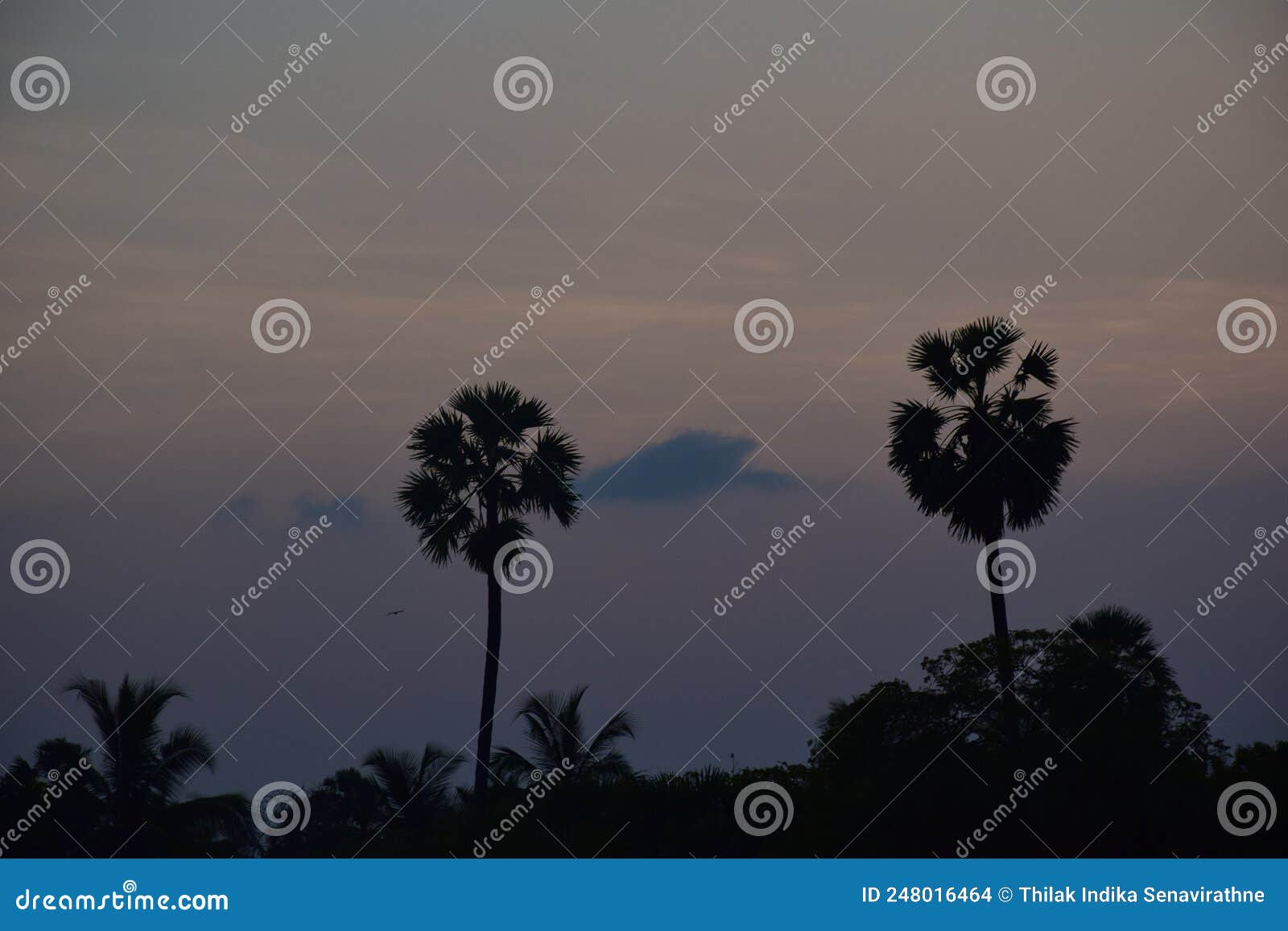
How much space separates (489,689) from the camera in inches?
1252

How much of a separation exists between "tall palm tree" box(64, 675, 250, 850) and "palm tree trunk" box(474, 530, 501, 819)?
494 cm

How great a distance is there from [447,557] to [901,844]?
13.1 m

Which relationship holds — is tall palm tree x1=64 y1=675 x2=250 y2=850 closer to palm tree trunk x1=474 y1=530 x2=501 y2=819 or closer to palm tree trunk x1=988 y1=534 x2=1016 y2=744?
palm tree trunk x1=474 y1=530 x2=501 y2=819

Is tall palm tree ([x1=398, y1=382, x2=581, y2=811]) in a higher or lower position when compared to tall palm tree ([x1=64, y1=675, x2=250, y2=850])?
higher

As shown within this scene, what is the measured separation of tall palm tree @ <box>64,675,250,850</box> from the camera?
28.8 meters

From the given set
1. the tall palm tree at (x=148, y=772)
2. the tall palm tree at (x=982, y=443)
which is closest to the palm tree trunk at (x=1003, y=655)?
the tall palm tree at (x=982, y=443)

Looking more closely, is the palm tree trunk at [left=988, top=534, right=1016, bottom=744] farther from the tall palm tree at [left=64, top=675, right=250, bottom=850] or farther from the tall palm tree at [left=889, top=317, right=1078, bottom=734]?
the tall palm tree at [left=64, top=675, right=250, bottom=850]

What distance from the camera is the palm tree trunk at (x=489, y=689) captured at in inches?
1197

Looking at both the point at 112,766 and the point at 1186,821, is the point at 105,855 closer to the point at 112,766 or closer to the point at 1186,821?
the point at 112,766

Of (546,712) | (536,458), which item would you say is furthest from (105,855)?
(536,458)

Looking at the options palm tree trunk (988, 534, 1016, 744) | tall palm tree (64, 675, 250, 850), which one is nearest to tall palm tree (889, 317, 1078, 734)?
palm tree trunk (988, 534, 1016, 744)

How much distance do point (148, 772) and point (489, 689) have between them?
7465 millimetres

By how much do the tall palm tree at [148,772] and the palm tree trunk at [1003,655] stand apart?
15881 millimetres

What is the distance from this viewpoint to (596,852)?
26.3 m
